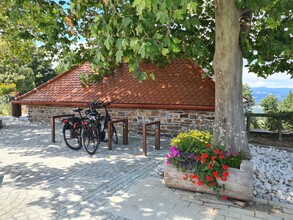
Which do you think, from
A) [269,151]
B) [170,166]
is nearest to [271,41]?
[269,151]

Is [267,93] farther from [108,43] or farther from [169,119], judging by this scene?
[108,43]

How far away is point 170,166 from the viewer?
4.02m

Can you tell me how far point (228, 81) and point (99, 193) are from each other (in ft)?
9.82

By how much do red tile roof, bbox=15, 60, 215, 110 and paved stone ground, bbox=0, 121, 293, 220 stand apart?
2.62 m

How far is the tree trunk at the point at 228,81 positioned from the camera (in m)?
4.39

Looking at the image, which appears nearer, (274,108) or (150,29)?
(150,29)

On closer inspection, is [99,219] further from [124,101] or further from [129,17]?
[124,101]

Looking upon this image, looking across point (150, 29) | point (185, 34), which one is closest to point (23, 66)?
point (185, 34)

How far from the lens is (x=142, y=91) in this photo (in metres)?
9.13

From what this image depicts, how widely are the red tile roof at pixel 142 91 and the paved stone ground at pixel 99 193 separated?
2.62 metres

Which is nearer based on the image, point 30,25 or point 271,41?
point 271,41

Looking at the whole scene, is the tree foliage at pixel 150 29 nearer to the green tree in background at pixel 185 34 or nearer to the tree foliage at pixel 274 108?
the green tree in background at pixel 185 34

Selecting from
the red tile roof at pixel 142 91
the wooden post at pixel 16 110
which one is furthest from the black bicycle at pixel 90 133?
the wooden post at pixel 16 110

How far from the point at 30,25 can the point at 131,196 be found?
9.09m
